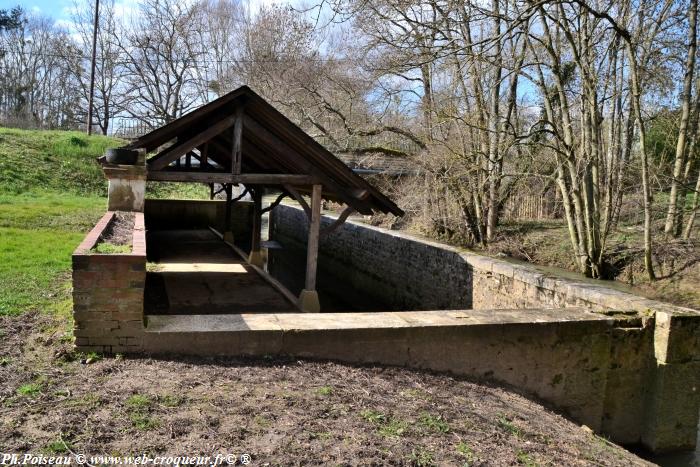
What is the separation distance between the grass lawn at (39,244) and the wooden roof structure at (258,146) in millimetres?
2117

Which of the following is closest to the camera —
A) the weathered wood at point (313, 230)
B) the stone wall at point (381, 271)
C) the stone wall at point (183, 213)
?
the weathered wood at point (313, 230)

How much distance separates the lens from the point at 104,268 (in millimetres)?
4438

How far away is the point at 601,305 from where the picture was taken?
752 centimetres

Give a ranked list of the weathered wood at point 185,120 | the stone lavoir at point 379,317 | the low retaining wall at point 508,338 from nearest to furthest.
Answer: the low retaining wall at point 508,338
the stone lavoir at point 379,317
the weathered wood at point 185,120

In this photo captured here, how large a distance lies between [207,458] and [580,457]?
276 centimetres

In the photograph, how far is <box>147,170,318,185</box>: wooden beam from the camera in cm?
835

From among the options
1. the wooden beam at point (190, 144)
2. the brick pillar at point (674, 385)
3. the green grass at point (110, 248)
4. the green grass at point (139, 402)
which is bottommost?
the brick pillar at point (674, 385)

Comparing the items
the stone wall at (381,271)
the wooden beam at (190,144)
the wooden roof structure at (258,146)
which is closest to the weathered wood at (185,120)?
the wooden roof structure at (258,146)

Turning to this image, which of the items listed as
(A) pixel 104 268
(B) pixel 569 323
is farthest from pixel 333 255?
(A) pixel 104 268

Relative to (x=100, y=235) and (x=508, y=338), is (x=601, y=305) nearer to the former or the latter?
(x=508, y=338)

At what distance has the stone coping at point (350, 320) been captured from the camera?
4.84 meters

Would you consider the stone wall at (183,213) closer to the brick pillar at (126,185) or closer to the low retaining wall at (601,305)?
the low retaining wall at (601,305)

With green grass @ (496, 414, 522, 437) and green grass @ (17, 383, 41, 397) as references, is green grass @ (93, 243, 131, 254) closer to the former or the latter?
green grass @ (17, 383, 41, 397)

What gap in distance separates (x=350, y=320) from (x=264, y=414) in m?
1.79
